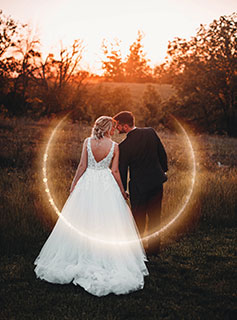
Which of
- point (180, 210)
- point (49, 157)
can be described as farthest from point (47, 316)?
point (49, 157)

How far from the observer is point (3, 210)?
6.03 m

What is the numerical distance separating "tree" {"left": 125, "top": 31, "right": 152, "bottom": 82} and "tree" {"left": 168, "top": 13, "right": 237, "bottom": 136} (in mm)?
53516

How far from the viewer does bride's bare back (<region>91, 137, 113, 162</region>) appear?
452cm

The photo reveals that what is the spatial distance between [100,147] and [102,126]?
0.31m

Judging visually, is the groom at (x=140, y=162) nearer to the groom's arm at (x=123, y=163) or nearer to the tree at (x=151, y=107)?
the groom's arm at (x=123, y=163)

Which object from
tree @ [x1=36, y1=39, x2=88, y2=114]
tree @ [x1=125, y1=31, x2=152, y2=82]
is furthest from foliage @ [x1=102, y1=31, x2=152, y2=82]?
tree @ [x1=36, y1=39, x2=88, y2=114]

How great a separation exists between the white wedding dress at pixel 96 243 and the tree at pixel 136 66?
3150 inches

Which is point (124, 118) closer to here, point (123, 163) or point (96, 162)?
point (123, 163)

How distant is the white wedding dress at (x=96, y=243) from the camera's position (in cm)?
401

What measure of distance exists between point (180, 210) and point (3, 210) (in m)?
3.79

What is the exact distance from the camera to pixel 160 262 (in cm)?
517

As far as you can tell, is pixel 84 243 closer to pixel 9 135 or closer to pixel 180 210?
pixel 180 210

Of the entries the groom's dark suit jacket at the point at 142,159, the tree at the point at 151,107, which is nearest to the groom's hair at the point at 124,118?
the groom's dark suit jacket at the point at 142,159

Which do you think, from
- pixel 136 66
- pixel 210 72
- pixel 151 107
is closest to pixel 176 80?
pixel 210 72
